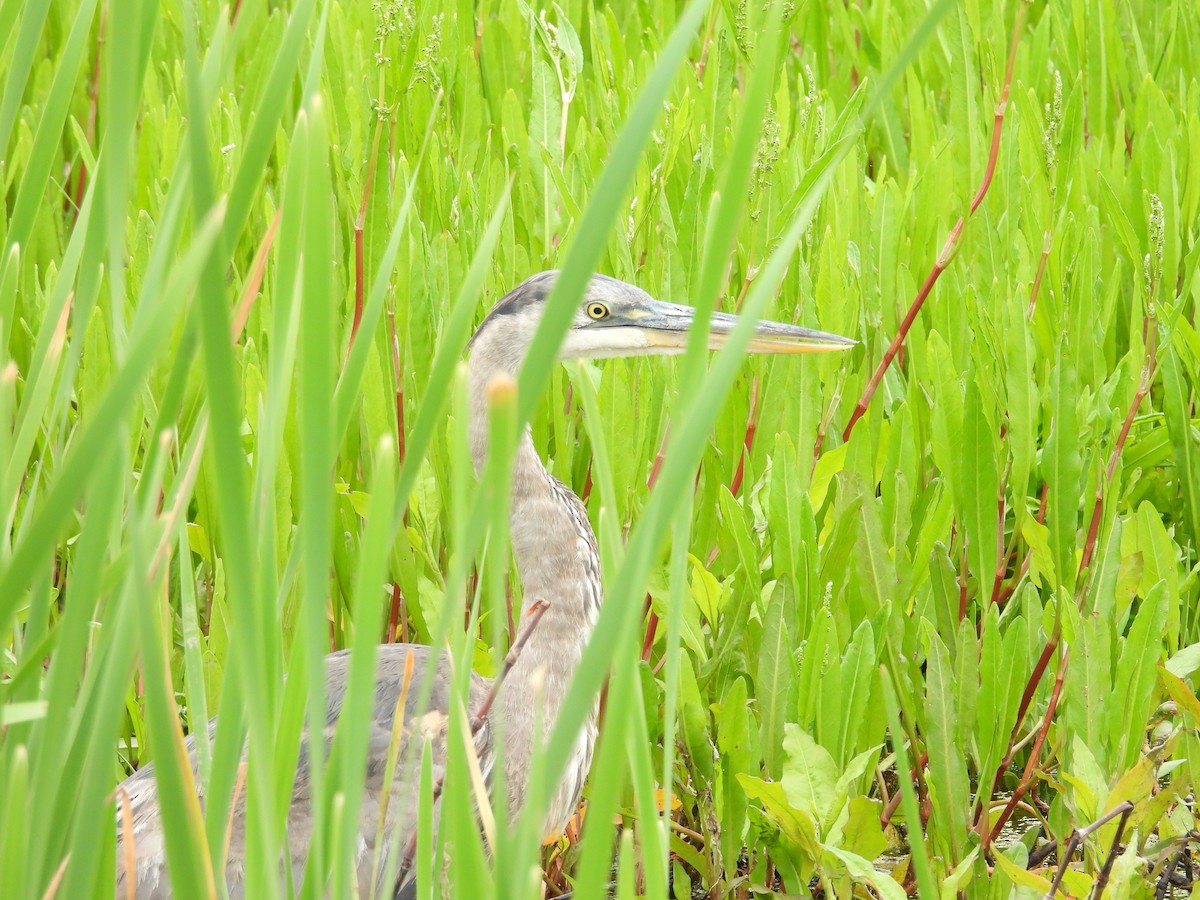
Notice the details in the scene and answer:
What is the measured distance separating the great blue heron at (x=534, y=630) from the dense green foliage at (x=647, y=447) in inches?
3.5

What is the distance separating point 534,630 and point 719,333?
0.46 metres

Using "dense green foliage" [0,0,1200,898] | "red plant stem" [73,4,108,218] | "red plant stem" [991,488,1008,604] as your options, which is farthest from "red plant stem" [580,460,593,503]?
"red plant stem" [73,4,108,218]

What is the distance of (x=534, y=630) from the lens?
6.04 ft

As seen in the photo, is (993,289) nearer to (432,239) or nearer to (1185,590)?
(1185,590)

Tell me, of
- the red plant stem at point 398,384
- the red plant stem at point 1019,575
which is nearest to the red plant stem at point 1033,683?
the red plant stem at point 1019,575

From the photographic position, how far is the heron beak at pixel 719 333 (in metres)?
1.82

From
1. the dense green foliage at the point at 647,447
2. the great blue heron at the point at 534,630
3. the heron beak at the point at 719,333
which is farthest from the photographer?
the heron beak at the point at 719,333

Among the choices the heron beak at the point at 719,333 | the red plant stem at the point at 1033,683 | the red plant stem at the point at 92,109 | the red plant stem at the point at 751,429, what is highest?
the red plant stem at the point at 92,109

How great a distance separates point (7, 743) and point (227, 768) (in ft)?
0.55

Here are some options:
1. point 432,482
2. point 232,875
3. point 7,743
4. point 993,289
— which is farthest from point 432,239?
point 7,743

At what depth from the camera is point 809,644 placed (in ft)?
5.52

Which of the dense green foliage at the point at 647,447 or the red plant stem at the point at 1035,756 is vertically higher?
the dense green foliage at the point at 647,447

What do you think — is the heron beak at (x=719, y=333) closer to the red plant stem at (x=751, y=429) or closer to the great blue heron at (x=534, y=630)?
the great blue heron at (x=534, y=630)

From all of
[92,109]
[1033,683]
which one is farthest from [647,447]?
[92,109]
